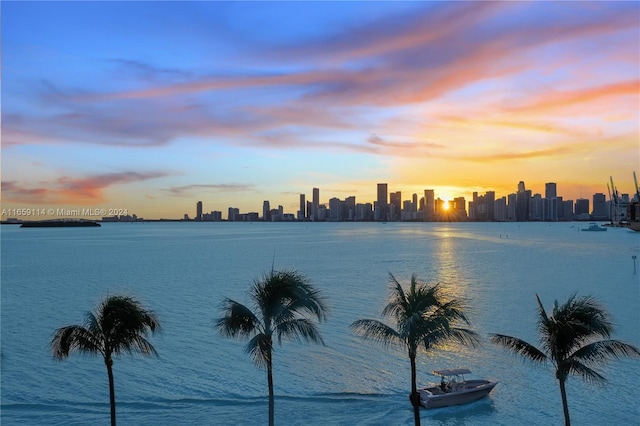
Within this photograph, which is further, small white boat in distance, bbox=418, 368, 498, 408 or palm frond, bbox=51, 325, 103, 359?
small white boat in distance, bbox=418, 368, 498, 408

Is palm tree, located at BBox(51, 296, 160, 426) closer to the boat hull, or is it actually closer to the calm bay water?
the calm bay water

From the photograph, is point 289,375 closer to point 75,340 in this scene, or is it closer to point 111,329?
point 111,329

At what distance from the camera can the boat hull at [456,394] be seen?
28984 millimetres

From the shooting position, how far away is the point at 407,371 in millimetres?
35625

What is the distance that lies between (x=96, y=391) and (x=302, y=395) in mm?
13239

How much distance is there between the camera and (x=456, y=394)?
1155 inches

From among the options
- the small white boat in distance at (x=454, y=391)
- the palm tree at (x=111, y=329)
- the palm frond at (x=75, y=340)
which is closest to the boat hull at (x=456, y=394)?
the small white boat in distance at (x=454, y=391)

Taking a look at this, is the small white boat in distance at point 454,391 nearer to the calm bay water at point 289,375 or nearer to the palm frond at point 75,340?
the calm bay water at point 289,375

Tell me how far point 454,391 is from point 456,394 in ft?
1.01

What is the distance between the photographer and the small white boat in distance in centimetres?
2902

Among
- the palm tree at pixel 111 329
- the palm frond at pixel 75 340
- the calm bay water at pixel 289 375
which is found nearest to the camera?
the palm frond at pixel 75 340

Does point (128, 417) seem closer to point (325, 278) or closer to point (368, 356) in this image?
point (368, 356)

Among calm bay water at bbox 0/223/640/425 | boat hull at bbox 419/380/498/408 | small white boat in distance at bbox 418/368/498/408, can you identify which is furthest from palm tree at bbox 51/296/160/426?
small white boat in distance at bbox 418/368/498/408

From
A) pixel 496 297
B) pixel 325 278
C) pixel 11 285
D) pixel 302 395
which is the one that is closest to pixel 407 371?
pixel 302 395
